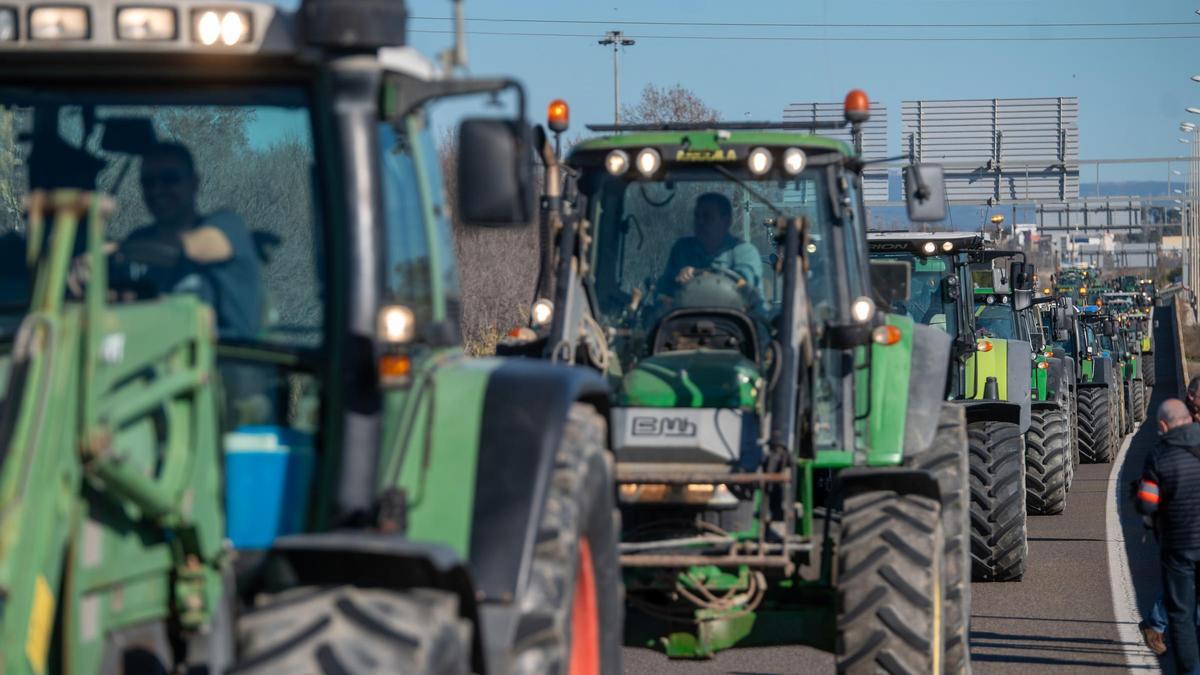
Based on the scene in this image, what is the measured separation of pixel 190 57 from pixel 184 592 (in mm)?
1432

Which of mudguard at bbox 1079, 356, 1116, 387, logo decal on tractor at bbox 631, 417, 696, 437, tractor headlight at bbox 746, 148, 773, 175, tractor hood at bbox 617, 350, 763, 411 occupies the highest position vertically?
tractor headlight at bbox 746, 148, 773, 175

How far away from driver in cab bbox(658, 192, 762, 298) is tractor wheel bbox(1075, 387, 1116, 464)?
60.0 feet

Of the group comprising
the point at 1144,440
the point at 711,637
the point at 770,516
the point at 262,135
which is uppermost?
the point at 262,135

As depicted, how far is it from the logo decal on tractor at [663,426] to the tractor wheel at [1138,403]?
3139 cm

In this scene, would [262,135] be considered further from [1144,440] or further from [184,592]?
[1144,440]

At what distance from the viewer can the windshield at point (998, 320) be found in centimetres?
2019

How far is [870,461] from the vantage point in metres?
8.36

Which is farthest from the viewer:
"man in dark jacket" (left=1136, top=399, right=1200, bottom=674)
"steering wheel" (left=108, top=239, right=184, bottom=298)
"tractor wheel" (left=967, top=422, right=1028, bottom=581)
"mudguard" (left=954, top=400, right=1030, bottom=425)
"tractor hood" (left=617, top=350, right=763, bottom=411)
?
"mudguard" (left=954, top=400, right=1030, bottom=425)

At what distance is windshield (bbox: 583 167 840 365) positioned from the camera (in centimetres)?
854

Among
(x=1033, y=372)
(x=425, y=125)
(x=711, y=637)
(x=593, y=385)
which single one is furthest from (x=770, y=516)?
(x=1033, y=372)

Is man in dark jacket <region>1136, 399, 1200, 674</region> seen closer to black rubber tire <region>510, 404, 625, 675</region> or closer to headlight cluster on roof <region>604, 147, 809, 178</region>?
headlight cluster on roof <region>604, 147, 809, 178</region>

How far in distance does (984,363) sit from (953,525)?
9070 mm

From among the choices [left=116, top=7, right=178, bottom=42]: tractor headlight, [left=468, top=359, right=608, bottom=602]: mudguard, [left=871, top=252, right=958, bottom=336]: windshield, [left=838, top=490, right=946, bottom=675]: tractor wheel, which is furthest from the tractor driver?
[left=871, top=252, right=958, bottom=336]: windshield

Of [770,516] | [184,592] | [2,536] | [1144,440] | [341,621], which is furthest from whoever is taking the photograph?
[1144,440]
